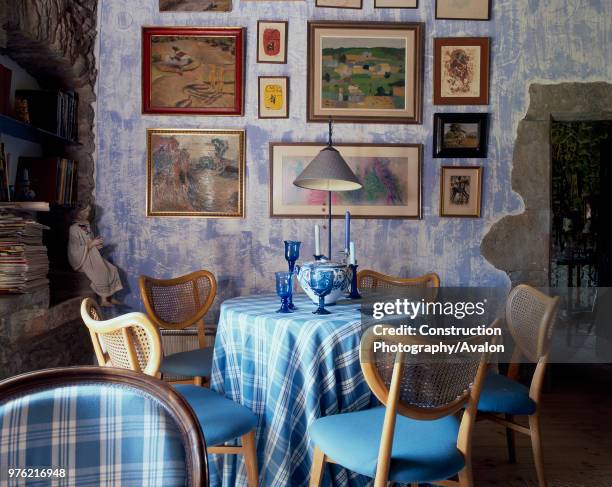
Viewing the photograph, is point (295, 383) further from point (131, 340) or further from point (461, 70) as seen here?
point (461, 70)

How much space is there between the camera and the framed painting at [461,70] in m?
3.51

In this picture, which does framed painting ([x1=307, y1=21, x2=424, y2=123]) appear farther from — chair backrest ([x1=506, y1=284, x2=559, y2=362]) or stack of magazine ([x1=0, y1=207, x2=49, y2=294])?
stack of magazine ([x1=0, y1=207, x2=49, y2=294])

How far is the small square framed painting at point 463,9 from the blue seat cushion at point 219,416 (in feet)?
9.85

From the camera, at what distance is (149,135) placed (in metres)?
3.46

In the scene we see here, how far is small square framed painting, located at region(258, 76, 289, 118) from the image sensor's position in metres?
3.48

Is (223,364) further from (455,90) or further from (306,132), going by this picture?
(455,90)

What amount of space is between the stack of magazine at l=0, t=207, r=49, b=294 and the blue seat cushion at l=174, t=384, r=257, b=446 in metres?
1.05

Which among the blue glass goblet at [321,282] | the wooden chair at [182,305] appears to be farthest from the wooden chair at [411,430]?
the wooden chair at [182,305]

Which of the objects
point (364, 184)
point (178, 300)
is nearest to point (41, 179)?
point (178, 300)

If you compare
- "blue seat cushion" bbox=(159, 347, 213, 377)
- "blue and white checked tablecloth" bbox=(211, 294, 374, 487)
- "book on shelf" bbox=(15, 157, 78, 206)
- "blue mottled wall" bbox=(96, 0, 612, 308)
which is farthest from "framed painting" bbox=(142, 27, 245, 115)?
"blue and white checked tablecloth" bbox=(211, 294, 374, 487)

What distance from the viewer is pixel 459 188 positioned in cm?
353

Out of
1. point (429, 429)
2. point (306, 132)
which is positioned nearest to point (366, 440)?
point (429, 429)

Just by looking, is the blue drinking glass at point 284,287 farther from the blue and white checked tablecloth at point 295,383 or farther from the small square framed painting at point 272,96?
the small square framed painting at point 272,96

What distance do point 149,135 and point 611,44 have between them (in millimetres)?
3351
